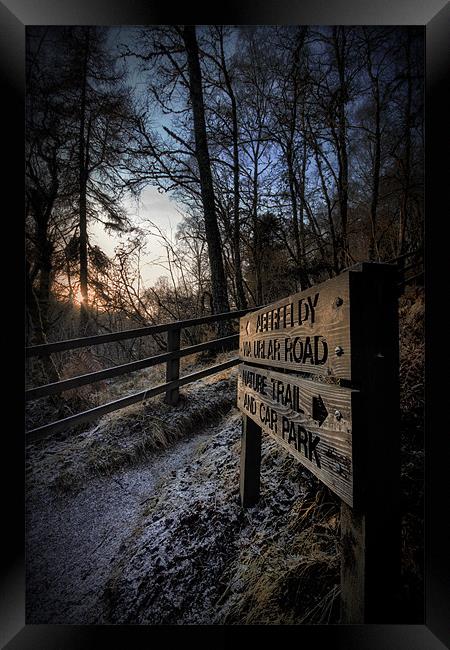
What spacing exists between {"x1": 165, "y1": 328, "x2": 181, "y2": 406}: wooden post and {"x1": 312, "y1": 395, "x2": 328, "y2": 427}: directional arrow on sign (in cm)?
223

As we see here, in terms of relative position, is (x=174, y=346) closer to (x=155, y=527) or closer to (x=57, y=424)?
(x=57, y=424)

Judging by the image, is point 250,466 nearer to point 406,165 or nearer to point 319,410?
point 319,410

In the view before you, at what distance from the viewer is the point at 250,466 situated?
178 cm

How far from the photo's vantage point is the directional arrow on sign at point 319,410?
3.02 ft

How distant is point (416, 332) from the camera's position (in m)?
1.69

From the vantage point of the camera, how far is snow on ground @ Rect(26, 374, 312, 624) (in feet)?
4.96

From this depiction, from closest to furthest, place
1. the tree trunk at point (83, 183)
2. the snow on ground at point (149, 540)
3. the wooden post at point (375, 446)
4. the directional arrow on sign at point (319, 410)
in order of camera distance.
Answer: the wooden post at point (375, 446) < the directional arrow on sign at point (319, 410) < the snow on ground at point (149, 540) < the tree trunk at point (83, 183)
